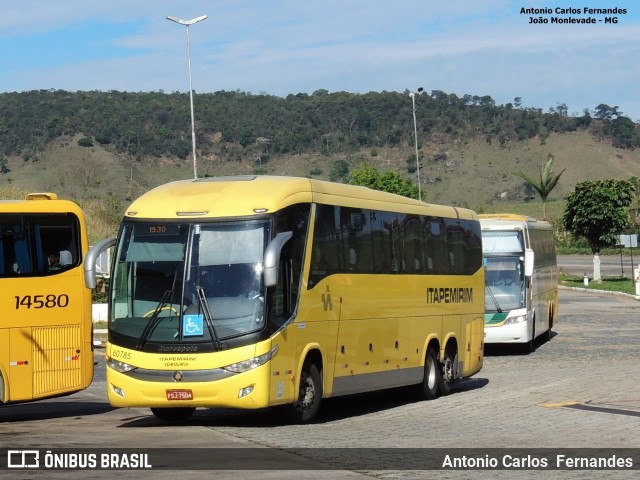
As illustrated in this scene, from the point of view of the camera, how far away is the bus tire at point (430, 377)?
73.4ft

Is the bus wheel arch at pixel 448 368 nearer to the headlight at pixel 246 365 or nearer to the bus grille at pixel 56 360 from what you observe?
the bus grille at pixel 56 360

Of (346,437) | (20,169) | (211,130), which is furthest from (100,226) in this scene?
(211,130)

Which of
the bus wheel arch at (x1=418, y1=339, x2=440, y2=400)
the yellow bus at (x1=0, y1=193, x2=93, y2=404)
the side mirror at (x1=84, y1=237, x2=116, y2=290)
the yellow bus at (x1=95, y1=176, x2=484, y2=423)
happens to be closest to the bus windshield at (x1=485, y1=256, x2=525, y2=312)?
the bus wheel arch at (x1=418, y1=339, x2=440, y2=400)

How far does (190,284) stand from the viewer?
16.5 m

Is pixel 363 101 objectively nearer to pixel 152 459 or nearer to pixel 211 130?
pixel 211 130

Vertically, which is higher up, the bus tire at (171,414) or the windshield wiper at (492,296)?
the windshield wiper at (492,296)

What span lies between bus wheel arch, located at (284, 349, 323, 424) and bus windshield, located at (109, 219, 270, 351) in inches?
60.8

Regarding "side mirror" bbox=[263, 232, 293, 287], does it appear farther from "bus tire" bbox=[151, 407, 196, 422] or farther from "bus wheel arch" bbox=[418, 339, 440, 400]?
"bus wheel arch" bbox=[418, 339, 440, 400]

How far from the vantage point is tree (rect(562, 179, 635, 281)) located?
73.1 meters

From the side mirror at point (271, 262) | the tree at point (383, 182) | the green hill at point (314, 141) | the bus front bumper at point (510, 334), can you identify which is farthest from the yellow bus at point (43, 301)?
the green hill at point (314, 141)

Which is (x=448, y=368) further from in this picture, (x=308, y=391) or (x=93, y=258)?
(x=93, y=258)

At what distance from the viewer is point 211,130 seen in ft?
540

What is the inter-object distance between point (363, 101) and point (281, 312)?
168 meters

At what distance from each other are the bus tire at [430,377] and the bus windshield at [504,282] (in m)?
10.4
